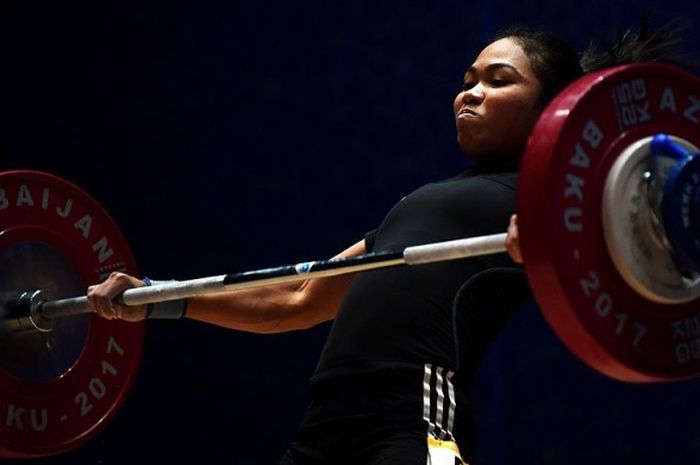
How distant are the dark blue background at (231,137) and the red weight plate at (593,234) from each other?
143 cm

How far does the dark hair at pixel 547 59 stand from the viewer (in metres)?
2.21

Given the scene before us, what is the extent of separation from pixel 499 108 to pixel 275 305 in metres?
0.57

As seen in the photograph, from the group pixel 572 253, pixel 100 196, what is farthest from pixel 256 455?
pixel 572 253

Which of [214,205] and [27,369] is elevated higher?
[214,205]

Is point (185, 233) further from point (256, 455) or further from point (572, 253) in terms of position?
point (572, 253)

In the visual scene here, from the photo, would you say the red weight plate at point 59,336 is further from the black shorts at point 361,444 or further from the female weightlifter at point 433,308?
the black shorts at point 361,444

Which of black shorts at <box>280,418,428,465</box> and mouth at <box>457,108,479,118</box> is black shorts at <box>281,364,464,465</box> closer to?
black shorts at <box>280,418,428,465</box>

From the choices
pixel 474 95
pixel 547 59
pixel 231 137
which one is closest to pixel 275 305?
pixel 474 95

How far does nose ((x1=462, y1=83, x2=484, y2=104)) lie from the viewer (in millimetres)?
2162

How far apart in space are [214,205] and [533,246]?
5.85 ft

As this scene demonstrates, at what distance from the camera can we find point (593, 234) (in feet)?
5.29

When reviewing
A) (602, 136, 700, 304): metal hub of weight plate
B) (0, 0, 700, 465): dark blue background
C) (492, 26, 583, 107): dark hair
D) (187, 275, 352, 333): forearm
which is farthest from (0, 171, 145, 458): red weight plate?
(602, 136, 700, 304): metal hub of weight plate

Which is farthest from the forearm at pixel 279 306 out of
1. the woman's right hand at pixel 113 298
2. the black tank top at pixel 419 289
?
the black tank top at pixel 419 289

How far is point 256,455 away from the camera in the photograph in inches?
124
